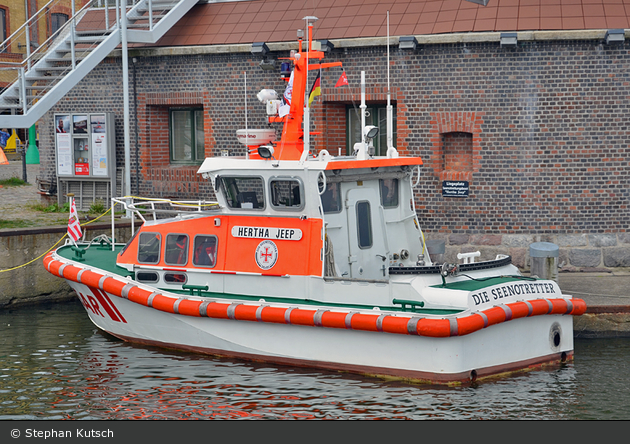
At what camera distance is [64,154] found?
56.9 feet

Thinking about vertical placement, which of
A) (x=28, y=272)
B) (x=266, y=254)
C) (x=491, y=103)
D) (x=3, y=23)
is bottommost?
(x=28, y=272)

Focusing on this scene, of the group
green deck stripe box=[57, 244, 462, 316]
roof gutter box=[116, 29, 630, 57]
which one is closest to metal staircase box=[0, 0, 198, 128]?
roof gutter box=[116, 29, 630, 57]

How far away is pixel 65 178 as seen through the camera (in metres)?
17.5

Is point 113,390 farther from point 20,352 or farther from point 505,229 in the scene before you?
point 505,229

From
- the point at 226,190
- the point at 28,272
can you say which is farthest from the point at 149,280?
the point at 28,272

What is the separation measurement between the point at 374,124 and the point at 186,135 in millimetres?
4049

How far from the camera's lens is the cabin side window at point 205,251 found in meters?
Answer: 10.8

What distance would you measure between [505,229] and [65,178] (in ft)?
29.7

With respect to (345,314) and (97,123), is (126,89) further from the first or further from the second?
(345,314)

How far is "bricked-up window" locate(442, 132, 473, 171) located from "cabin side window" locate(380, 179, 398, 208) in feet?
13.0

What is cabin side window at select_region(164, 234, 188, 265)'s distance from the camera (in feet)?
35.9

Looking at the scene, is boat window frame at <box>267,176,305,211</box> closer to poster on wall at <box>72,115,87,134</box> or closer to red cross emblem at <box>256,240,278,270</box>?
red cross emblem at <box>256,240,278,270</box>

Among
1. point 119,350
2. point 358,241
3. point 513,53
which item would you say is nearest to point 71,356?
point 119,350

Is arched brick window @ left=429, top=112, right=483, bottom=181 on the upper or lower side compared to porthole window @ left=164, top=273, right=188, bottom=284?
upper
